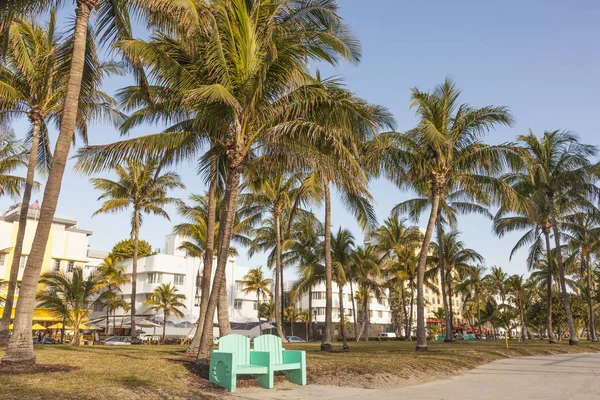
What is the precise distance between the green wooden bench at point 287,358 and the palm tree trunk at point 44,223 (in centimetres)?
432

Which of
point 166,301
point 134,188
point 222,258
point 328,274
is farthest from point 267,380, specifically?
point 166,301

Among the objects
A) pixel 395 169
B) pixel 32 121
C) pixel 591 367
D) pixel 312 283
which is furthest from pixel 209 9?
pixel 312 283

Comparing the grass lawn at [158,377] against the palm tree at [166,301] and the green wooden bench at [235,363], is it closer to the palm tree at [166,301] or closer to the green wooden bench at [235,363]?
the green wooden bench at [235,363]

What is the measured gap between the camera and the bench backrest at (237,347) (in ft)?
30.2

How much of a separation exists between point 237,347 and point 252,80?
6176 millimetres

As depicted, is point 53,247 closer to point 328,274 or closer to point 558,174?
point 328,274

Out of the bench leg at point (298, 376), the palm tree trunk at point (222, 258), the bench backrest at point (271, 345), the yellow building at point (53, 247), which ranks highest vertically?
the yellow building at point (53, 247)

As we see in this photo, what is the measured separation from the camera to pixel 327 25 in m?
12.8

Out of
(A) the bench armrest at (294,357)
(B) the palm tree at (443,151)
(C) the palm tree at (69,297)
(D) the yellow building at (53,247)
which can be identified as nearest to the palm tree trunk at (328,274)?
(B) the palm tree at (443,151)

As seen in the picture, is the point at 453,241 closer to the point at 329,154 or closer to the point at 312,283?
the point at 312,283

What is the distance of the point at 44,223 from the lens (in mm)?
9234

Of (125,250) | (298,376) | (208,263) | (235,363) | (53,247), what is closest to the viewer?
(235,363)

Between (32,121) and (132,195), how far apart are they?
1465cm

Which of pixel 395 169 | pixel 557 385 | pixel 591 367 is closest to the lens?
pixel 557 385
